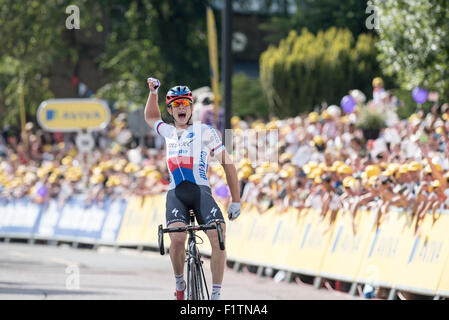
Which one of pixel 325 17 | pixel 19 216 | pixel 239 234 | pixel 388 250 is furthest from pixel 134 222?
pixel 325 17

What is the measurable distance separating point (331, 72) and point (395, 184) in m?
16.1

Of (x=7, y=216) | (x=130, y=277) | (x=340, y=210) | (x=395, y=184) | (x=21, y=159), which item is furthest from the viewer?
(x=21, y=159)

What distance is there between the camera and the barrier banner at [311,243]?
49.5 ft

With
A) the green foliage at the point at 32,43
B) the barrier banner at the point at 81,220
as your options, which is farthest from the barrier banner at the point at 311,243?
the green foliage at the point at 32,43

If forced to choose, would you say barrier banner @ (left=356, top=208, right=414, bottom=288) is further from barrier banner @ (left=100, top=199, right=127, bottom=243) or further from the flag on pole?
barrier banner @ (left=100, top=199, right=127, bottom=243)

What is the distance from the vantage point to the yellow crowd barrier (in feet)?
40.7

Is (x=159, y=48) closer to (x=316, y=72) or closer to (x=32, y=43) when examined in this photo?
(x=32, y=43)

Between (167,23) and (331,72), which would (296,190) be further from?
(167,23)

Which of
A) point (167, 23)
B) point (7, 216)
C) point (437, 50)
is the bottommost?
point (7, 216)

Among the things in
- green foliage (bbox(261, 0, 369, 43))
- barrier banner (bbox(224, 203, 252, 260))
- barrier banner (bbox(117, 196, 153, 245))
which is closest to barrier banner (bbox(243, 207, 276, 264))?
barrier banner (bbox(224, 203, 252, 260))

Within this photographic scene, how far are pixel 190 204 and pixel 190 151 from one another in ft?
1.59
